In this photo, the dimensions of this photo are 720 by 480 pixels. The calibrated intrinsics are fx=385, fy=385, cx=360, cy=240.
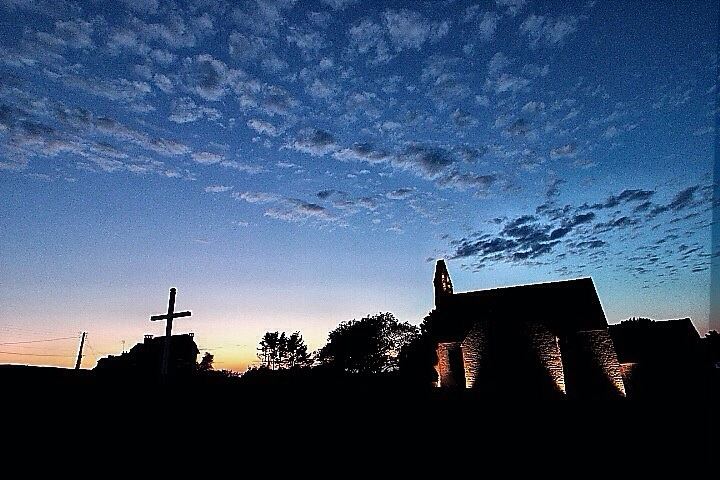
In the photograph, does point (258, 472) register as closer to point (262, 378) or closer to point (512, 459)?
point (262, 378)

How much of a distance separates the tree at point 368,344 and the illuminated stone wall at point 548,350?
173ft

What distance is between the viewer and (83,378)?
5.23 metres

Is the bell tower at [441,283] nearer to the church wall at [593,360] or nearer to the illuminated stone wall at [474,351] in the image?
the illuminated stone wall at [474,351]

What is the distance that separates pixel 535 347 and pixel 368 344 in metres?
55.3

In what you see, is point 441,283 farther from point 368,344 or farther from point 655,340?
point 368,344

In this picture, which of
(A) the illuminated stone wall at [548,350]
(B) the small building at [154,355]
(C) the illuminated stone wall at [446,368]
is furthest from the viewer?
(B) the small building at [154,355]

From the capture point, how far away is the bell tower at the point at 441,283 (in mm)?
44125

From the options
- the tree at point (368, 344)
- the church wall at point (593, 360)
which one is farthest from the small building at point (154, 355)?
the church wall at point (593, 360)

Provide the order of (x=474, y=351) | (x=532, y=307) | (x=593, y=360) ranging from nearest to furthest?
(x=593, y=360)
(x=474, y=351)
(x=532, y=307)

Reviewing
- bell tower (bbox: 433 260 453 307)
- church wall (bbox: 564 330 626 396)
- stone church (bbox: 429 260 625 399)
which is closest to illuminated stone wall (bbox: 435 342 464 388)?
stone church (bbox: 429 260 625 399)

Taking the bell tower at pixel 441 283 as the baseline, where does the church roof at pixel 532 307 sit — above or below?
below

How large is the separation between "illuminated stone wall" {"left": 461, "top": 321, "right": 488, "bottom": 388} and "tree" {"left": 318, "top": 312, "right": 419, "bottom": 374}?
4920 cm

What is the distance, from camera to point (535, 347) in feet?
110

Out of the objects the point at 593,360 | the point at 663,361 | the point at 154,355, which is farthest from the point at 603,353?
the point at 154,355
